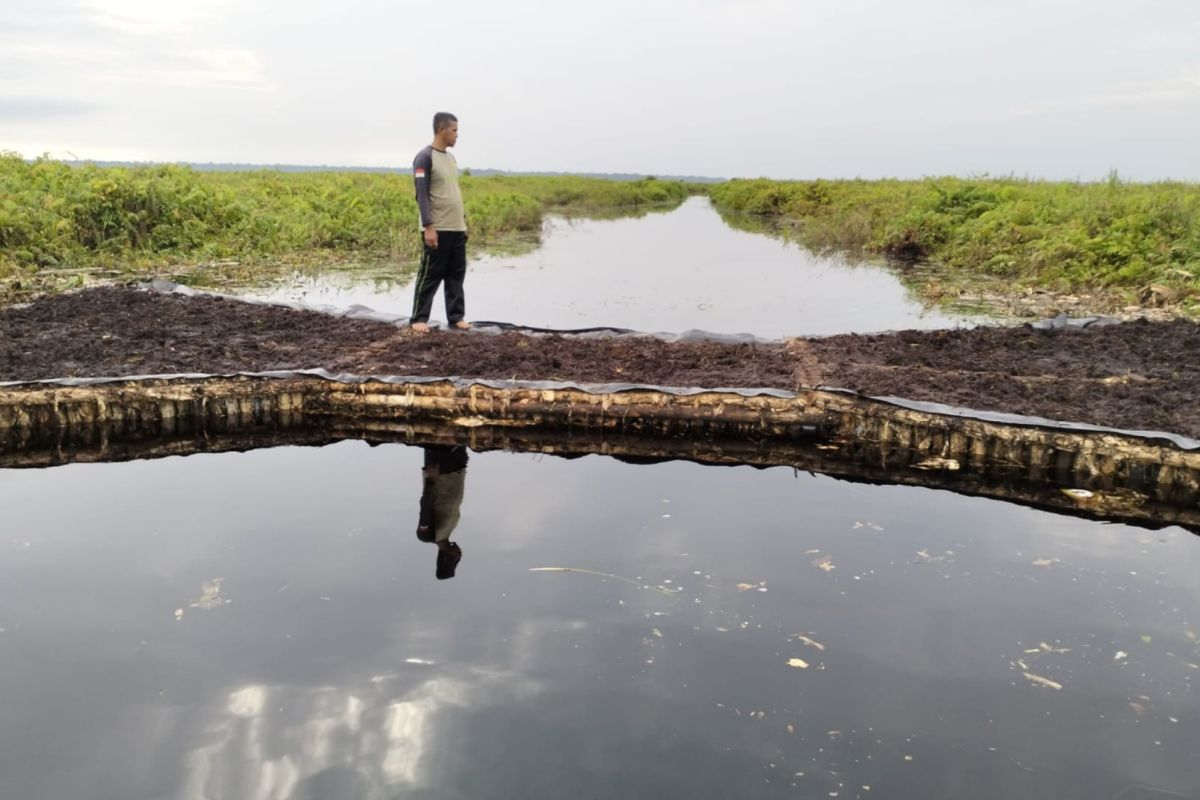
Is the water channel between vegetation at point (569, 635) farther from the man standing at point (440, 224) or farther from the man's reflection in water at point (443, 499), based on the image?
the man standing at point (440, 224)

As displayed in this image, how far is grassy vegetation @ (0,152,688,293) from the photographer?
9.54 metres

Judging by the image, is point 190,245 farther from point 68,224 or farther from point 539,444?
point 539,444

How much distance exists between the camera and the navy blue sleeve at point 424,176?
574 cm

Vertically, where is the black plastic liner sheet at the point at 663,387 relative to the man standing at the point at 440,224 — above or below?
below

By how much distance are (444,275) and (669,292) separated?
4.46 meters

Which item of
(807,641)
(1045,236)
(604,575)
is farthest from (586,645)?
(1045,236)

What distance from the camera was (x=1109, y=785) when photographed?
6.92ft

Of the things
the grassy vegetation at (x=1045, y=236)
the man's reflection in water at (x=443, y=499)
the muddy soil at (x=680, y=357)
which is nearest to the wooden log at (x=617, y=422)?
the muddy soil at (x=680, y=357)

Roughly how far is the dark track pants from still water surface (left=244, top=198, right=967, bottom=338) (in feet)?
4.64

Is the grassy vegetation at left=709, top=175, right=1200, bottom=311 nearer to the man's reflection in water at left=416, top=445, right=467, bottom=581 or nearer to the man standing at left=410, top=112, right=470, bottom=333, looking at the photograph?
the man standing at left=410, top=112, right=470, bottom=333

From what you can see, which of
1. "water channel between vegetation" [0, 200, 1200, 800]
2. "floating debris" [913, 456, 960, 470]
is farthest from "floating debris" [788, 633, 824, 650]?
"floating debris" [913, 456, 960, 470]

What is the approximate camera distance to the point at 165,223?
437 inches

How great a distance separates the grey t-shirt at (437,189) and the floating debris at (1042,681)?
4.42 meters

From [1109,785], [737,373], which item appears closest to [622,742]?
[1109,785]
